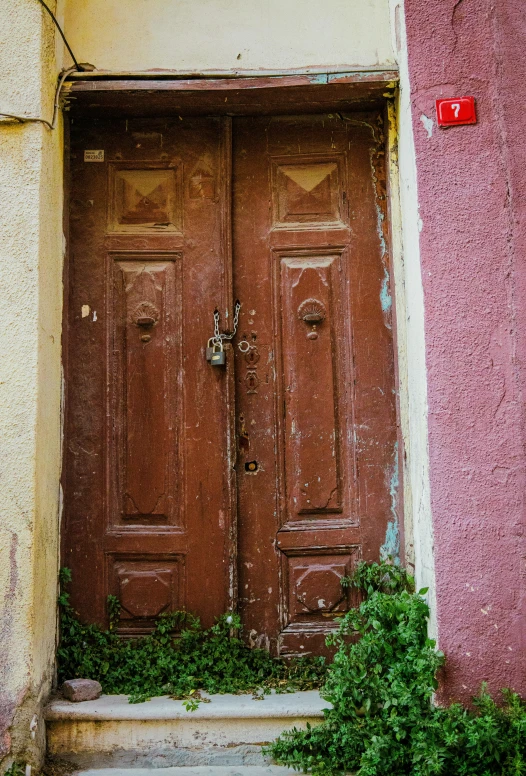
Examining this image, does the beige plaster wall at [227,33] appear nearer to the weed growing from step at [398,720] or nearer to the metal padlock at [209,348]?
the metal padlock at [209,348]

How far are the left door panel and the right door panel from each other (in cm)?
14

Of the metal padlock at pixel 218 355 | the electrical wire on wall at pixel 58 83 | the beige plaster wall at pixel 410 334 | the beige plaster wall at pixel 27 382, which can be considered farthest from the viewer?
the metal padlock at pixel 218 355

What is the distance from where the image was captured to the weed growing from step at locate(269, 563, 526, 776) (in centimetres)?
254

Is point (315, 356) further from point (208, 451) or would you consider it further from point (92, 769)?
point (92, 769)

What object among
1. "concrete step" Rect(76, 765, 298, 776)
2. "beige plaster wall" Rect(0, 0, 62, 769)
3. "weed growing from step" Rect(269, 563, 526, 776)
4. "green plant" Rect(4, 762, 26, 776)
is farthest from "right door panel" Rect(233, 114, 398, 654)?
"green plant" Rect(4, 762, 26, 776)

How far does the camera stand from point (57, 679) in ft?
10.4

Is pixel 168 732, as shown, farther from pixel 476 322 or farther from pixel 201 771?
pixel 476 322

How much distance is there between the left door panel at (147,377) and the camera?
338 cm

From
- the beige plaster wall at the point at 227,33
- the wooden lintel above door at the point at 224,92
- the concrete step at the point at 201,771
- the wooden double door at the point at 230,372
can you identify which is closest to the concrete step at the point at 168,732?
the concrete step at the point at 201,771

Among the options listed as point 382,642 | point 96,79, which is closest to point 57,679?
point 382,642

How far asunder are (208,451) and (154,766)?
1.38m

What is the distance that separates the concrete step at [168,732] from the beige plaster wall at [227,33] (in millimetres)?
2918

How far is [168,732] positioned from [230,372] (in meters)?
1.63

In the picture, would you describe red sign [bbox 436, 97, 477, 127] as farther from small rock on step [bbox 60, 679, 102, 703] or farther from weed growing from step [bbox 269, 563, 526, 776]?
small rock on step [bbox 60, 679, 102, 703]
